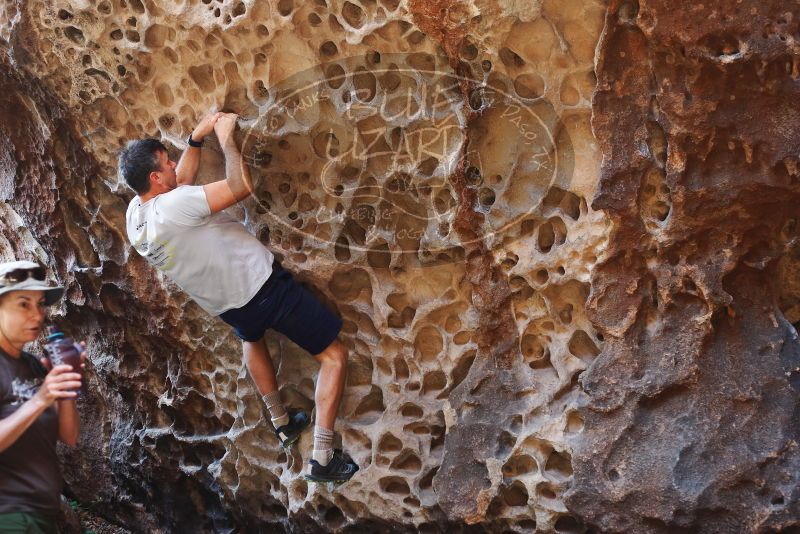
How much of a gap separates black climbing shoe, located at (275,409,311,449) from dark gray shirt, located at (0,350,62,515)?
111cm

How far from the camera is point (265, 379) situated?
Result: 3826 millimetres

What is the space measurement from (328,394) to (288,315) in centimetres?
35

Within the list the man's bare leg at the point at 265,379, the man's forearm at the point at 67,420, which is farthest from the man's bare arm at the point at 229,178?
the man's forearm at the point at 67,420

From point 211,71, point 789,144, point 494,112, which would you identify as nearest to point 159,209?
point 211,71

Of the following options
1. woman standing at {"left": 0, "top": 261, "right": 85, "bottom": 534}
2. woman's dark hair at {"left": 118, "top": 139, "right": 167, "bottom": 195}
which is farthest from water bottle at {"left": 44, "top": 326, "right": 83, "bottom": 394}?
woman's dark hair at {"left": 118, "top": 139, "right": 167, "bottom": 195}

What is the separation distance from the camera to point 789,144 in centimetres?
281

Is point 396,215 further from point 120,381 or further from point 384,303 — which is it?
point 120,381

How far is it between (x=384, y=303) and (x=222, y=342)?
87 cm

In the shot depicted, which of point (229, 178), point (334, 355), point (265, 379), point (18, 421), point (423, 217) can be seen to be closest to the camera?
point (18, 421)

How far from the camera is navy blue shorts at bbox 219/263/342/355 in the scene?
359cm

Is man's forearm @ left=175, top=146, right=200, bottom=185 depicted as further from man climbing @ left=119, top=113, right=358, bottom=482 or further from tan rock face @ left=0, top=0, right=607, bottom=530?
tan rock face @ left=0, top=0, right=607, bottom=530

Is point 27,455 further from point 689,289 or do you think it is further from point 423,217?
point 689,289

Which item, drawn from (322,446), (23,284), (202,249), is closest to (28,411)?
(23,284)

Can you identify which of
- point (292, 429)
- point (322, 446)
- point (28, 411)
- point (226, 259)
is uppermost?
point (226, 259)
